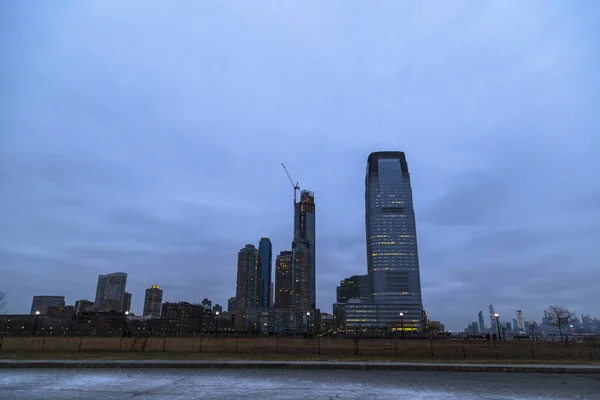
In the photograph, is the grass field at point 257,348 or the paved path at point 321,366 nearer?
the paved path at point 321,366

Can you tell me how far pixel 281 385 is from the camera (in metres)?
14.3

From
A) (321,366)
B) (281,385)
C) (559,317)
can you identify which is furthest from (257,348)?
(559,317)

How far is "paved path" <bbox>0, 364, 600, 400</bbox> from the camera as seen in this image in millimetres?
12133

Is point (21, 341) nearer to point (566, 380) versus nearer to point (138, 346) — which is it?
point (138, 346)

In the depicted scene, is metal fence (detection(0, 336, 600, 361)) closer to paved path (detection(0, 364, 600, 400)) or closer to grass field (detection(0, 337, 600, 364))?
grass field (detection(0, 337, 600, 364))

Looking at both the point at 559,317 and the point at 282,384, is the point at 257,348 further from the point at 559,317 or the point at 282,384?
the point at 559,317

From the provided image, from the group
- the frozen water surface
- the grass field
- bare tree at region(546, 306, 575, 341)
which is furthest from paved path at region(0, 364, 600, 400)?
bare tree at region(546, 306, 575, 341)

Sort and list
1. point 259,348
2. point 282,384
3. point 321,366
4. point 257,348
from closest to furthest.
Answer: point 282,384 → point 321,366 → point 259,348 → point 257,348

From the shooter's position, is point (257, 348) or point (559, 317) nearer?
point (257, 348)

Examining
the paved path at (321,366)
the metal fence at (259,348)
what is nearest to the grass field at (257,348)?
the metal fence at (259,348)

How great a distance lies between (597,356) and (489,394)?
2299 cm

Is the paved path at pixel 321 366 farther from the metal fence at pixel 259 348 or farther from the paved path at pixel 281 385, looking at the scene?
the metal fence at pixel 259 348

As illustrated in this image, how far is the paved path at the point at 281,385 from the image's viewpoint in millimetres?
12133

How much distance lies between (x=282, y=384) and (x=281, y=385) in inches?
11.7
